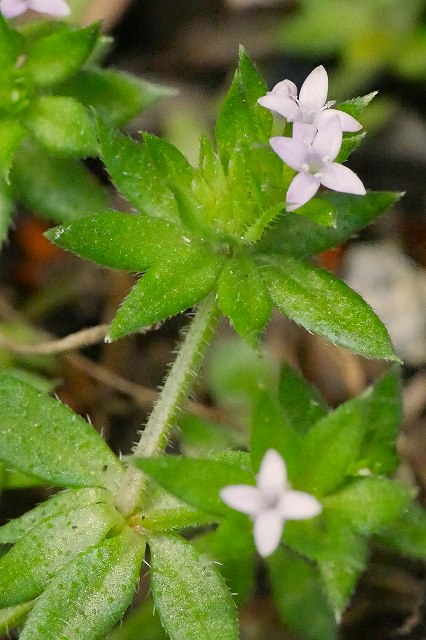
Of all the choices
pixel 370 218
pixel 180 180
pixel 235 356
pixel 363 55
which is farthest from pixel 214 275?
pixel 363 55

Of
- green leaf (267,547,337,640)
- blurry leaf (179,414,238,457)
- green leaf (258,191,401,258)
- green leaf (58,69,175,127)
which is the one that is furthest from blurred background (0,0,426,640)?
green leaf (258,191,401,258)

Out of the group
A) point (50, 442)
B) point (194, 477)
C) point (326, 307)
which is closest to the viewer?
point (194, 477)

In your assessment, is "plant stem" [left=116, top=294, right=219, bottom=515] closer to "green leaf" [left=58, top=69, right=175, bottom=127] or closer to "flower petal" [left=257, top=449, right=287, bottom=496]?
"flower petal" [left=257, top=449, right=287, bottom=496]

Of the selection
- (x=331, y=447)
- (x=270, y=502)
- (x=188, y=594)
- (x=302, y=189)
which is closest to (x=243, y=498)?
(x=270, y=502)

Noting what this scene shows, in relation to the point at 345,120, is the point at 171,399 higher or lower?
lower

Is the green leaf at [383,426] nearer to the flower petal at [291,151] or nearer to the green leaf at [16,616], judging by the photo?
the flower petal at [291,151]

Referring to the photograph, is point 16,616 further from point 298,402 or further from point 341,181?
point 341,181

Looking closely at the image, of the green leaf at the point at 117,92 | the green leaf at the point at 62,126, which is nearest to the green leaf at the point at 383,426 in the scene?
the green leaf at the point at 62,126
